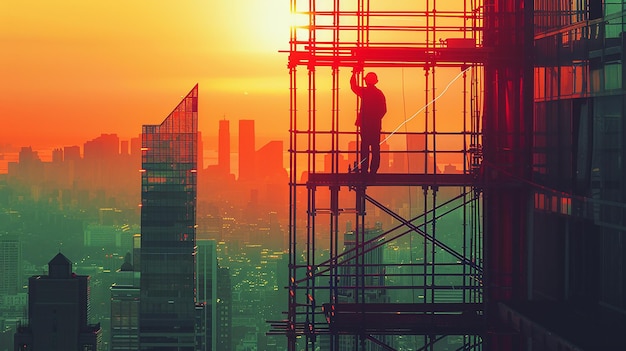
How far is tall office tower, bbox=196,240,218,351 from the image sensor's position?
2413 inches

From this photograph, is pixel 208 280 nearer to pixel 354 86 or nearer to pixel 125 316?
pixel 125 316

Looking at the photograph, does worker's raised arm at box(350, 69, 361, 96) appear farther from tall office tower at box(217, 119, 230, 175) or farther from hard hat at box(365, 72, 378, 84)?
tall office tower at box(217, 119, 230, 175)

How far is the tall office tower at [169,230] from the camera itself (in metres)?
49.6

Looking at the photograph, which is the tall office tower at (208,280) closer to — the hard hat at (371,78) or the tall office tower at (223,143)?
the tall office tower at (223,143)

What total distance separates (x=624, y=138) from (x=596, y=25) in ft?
5.28

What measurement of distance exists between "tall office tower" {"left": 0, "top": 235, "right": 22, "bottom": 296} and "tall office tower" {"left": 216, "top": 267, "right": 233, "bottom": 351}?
48.2 ft

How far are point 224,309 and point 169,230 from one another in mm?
15647

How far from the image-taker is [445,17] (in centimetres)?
1877

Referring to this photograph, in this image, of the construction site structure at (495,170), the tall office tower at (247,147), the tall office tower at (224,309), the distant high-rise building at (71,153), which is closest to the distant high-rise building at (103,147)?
the distant high-rise building at (71,153)

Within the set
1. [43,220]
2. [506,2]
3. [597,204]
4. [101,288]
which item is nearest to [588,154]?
[597,204]

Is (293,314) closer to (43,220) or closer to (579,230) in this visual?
(579,230)

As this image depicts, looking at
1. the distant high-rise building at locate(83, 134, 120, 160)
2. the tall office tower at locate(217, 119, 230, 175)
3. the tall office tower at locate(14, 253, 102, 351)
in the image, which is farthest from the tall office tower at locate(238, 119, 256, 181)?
the distant high-rise building at locate(83, 134, 120, 160)

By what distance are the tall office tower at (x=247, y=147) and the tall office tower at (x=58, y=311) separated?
12.4 meters

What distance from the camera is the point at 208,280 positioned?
211 feet
